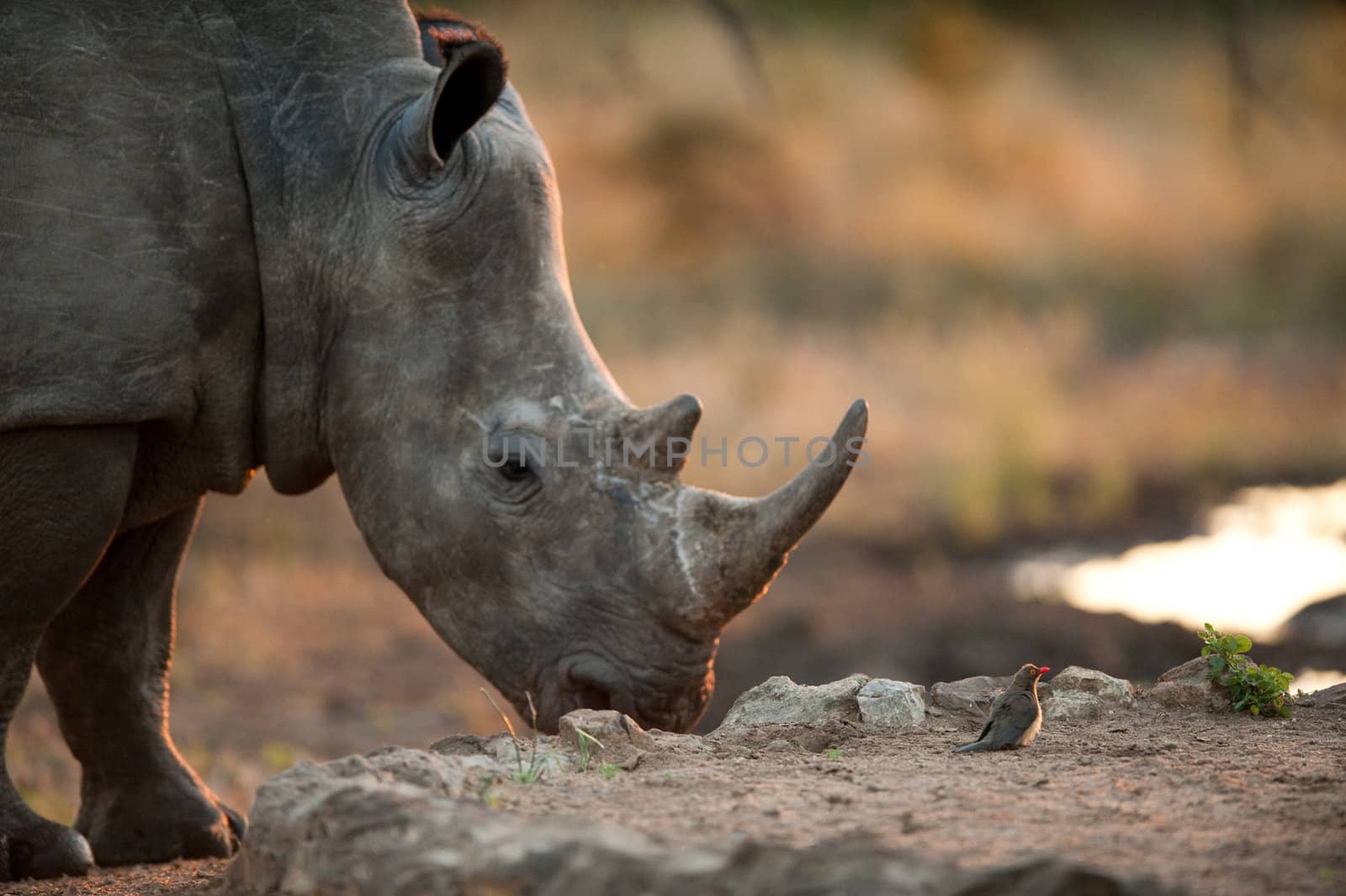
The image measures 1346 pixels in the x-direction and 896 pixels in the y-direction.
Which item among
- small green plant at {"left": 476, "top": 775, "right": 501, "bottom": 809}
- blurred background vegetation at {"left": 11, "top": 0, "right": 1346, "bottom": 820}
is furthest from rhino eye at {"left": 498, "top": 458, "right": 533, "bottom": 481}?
blurred background vegetation at {"left": 11, "top": 0, "right": 1346, "bottom": 820}

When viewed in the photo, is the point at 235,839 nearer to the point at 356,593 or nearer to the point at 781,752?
the point at 781,752

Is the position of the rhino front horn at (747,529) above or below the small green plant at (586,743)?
above

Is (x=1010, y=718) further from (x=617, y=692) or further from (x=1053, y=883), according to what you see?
(x=1053, y=883)

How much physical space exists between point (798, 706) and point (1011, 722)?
0.58 meters

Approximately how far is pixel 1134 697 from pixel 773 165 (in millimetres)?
13520

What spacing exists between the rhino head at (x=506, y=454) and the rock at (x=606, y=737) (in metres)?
0.45

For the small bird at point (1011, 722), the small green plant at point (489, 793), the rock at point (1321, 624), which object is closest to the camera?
the small green plant at point (489, 793)

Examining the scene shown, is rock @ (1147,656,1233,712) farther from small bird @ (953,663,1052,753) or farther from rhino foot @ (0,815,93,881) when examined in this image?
rhino foot @ (0,815,93,881)

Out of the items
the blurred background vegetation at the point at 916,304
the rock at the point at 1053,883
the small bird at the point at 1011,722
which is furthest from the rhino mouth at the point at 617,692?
the blurred background vegetation at the point at 916,304

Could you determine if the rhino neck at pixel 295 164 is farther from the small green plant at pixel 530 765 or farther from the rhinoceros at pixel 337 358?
the small green plant at pixel 530 765

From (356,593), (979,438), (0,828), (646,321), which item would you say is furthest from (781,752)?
(646,321)

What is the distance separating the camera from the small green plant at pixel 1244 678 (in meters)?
4.38

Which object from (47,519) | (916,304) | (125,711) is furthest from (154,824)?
(916,304)

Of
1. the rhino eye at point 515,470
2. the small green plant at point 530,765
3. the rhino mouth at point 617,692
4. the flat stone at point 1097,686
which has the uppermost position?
the rhino eye at point 515,470
